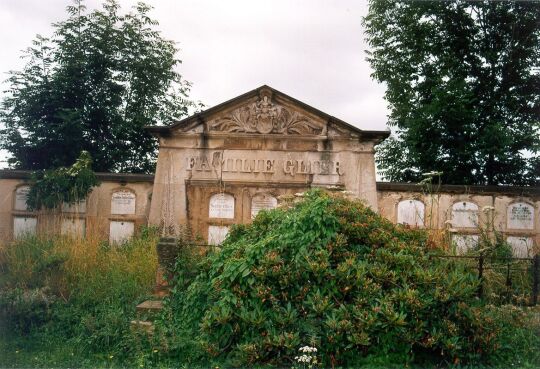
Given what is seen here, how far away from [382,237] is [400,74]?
39.2 ft

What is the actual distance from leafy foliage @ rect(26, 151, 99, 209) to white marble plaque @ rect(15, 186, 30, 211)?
0.63m

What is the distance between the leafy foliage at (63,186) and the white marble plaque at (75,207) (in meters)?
0.26

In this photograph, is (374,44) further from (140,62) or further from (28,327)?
(28,327)

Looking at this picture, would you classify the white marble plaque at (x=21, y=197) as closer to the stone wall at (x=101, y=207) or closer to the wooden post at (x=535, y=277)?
the stone wall at (x=101, y=207)

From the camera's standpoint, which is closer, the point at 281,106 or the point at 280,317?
the point at 280,317

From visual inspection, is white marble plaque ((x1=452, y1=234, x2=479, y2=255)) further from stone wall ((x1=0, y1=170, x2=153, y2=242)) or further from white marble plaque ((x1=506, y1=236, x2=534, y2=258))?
stone wall ((x1=0, y1=170, x2=153, y2=242))

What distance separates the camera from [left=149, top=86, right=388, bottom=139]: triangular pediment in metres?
13.1

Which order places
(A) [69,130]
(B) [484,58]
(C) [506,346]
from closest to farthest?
(C) [506,346]
(A) [69,130]
(B) [484,58]

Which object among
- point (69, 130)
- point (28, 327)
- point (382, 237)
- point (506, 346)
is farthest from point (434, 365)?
point (69, 130)

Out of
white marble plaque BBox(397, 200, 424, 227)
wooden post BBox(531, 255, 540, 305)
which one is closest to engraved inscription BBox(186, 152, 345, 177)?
white marble plaque BBox(397, 200, 424, 227)

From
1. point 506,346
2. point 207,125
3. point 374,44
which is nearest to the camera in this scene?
point 506,346

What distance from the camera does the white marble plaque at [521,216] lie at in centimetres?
1342

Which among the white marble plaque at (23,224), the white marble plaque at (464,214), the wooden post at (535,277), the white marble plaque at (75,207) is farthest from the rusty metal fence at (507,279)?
the white marble plaque at (23,224)

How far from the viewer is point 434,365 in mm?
6414
